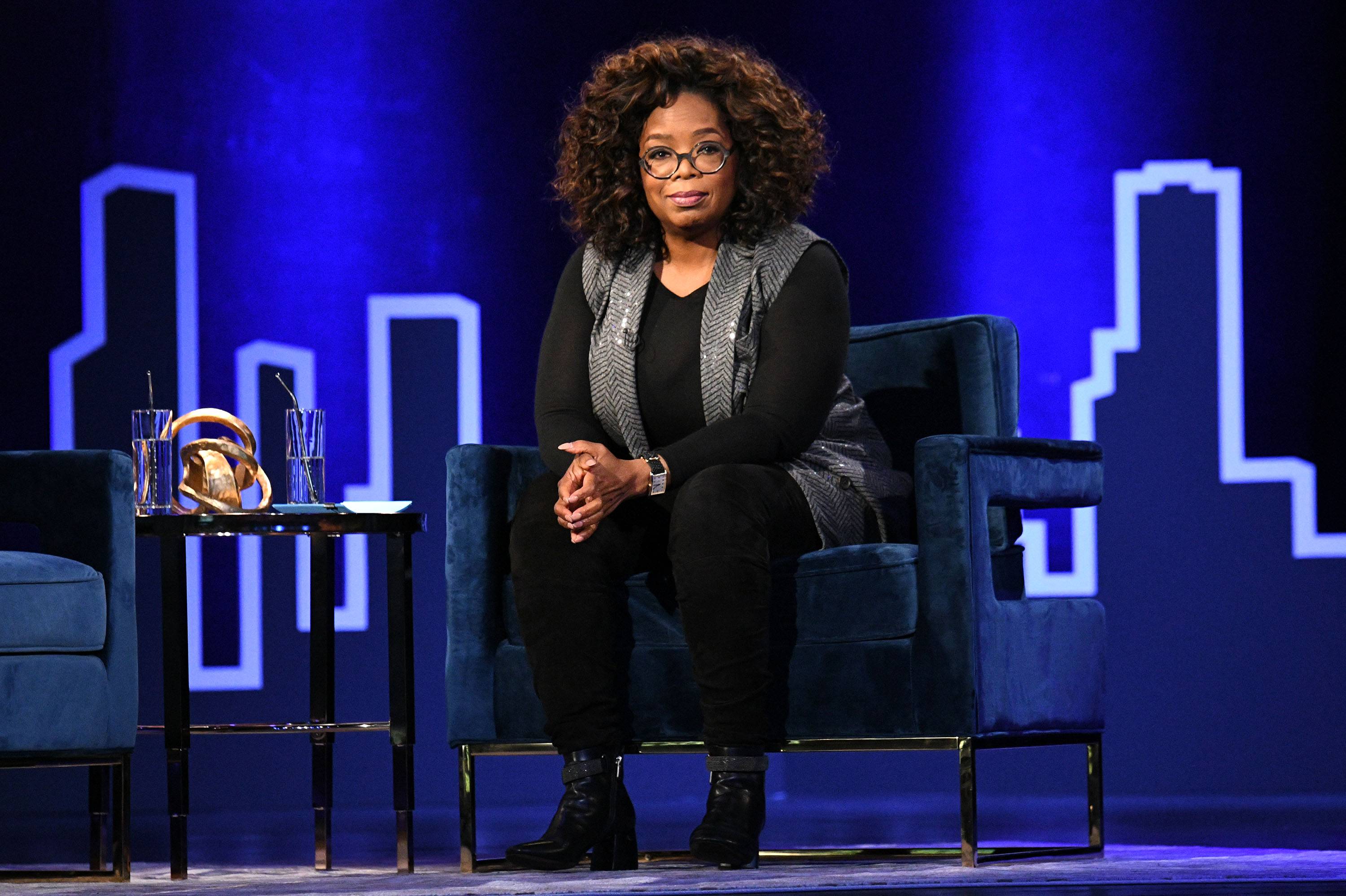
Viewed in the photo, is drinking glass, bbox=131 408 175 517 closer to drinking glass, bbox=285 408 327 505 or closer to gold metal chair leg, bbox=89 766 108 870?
drinking glass, bbox=285 408 327 505

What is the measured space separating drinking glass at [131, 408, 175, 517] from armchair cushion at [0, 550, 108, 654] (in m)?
0.33

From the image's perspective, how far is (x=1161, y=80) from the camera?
388 cm

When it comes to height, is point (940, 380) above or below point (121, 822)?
above

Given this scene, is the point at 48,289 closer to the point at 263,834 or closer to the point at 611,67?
the point at 263,834

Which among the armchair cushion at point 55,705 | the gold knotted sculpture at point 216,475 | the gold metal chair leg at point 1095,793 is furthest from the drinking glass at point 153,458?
the gold metal chair leg at point 1095,793

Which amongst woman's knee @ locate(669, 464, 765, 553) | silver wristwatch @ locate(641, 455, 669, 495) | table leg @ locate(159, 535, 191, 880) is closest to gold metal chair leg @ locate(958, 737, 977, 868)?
woman's knee @ locate(669, 464, 765, 553)

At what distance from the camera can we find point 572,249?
13.1 ft

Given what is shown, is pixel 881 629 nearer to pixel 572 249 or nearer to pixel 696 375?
pixel 696 375

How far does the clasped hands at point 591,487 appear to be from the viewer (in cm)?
223

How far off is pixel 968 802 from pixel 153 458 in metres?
1.54

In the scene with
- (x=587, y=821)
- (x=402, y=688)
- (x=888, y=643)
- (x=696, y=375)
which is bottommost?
(x=587, y=821)

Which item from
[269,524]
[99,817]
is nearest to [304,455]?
[269,524]

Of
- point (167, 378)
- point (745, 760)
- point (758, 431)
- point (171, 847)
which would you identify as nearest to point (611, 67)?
point (758, 431)

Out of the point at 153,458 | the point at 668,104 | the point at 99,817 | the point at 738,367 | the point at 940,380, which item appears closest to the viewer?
the point at 738,367
